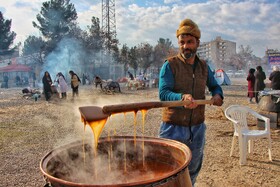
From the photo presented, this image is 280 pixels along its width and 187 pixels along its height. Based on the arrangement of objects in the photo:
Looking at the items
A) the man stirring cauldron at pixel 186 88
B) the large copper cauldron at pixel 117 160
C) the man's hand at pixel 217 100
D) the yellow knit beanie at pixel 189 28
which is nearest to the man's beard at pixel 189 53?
the man stirring cauldron at pixel 186 88

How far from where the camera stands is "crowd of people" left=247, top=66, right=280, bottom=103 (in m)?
9.20

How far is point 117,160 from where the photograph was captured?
2447mm

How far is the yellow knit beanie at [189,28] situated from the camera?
2.32 meters

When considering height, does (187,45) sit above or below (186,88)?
above

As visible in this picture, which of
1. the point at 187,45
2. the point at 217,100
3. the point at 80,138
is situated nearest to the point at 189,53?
the point at 187,45

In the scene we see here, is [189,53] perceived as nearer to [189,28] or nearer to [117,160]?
[189,28]

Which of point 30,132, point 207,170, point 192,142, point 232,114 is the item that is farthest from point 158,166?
point 30,132

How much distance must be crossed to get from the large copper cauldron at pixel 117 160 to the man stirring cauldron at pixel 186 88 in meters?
0.27

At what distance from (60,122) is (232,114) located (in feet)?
18.3

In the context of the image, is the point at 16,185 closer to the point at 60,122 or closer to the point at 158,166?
the point at 158,166

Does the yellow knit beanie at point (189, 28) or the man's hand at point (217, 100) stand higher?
the yellow knit beanie at point (189, 28)

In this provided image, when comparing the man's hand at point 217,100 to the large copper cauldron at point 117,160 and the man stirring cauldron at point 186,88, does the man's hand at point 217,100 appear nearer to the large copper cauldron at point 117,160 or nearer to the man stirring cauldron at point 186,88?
the man stirring cauldron at point 186,88

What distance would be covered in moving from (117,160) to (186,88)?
962mm

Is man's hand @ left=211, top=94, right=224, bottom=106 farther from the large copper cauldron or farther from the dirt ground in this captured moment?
the dirt ground
